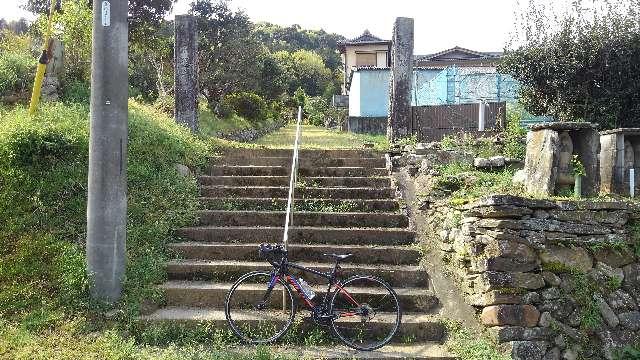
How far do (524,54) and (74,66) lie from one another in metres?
9.89

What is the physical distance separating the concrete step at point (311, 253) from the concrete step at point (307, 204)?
1124 millimetres

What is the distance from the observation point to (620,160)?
711 cm

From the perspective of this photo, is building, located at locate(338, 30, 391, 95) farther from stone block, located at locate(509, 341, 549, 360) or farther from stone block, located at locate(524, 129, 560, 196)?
stone block, located at locate(509, 341, 549, 360)

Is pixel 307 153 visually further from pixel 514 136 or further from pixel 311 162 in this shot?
pixel 514 136

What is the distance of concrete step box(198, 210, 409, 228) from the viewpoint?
24.3 feet

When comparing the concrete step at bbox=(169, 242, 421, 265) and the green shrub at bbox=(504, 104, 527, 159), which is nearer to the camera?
the concrete step at bbox=(169, 242, 421, 265)

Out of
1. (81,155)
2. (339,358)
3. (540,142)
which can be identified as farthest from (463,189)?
(81,155)

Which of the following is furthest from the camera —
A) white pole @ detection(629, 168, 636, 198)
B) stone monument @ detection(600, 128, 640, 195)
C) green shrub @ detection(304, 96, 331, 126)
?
green shrub @ detection(304, 96, 331, 126)

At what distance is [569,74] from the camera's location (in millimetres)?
10797

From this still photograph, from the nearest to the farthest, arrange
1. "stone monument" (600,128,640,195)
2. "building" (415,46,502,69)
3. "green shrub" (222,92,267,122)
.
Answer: "stone monument" (600,128,640,195) → "green shrub" (222,92,267,122) → "building" (415,46,502,69)

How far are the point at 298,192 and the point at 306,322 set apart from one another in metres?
2.98

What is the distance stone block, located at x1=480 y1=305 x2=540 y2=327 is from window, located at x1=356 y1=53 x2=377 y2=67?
29591 millimetres

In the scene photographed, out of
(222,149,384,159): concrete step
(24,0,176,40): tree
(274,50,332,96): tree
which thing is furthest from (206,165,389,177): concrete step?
(274,50,332,96): tree

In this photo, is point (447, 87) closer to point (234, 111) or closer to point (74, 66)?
point (234, 111)
